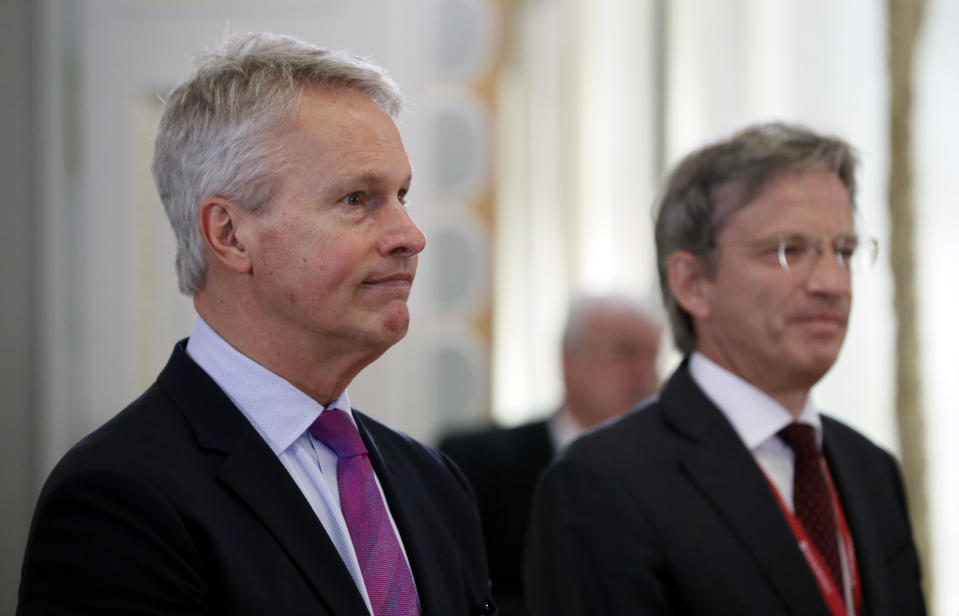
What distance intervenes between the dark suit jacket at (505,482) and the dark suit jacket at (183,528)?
6.41ft

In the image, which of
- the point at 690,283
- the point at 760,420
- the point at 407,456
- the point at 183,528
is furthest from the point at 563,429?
the point at 183,528

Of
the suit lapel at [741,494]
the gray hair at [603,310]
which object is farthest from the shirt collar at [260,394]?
the gray hair at [603,310]

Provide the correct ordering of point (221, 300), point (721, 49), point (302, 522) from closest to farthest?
point (302, 522) → point (221, 300) → point (721, 49)

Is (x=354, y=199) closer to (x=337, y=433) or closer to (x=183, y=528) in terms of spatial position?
(x=337, y=433)

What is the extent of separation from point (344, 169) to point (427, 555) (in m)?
0.51

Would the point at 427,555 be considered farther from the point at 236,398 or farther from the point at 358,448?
the point at 236,398

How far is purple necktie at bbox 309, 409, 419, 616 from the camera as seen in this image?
4.60ft

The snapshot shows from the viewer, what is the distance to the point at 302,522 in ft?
4.40

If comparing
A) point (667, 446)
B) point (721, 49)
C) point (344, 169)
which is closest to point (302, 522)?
point (344, 169)

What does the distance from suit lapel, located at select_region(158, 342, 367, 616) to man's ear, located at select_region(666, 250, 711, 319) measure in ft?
3.35

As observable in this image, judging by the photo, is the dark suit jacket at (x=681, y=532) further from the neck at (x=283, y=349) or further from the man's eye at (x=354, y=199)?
the man's eye at (x=354, y=199)

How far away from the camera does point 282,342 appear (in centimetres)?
144

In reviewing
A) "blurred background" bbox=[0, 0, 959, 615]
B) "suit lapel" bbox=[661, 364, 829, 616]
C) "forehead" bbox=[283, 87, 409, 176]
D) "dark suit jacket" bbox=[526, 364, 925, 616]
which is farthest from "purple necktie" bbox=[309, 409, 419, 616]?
"blurred background" bbox=[0, 0, 959, 615]

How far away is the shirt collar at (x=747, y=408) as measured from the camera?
203cm
